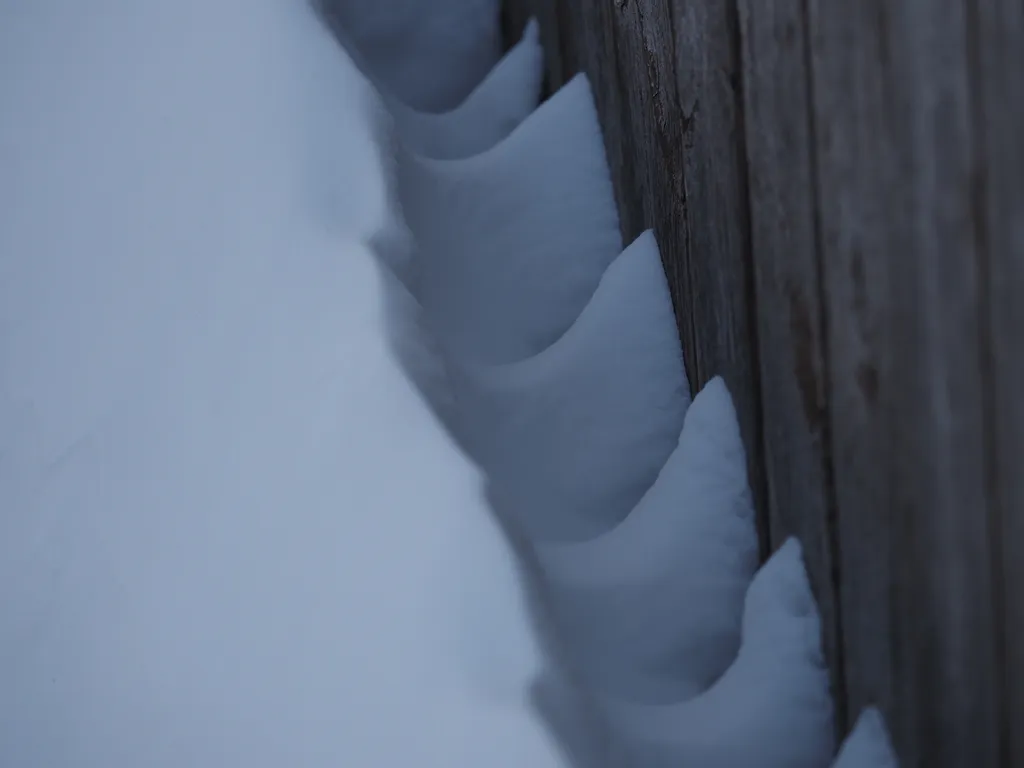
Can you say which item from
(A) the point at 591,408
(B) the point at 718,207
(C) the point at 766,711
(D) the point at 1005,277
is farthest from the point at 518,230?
(D) the point at 1005,277

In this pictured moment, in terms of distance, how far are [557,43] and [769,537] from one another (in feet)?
3.40

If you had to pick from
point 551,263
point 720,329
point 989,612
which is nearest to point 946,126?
point 989,612

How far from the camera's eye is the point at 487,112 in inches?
75.4

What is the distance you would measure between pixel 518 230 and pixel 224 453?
0.61 m

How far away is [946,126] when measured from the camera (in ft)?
2.46

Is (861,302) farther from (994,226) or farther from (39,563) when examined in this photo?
(39,563)

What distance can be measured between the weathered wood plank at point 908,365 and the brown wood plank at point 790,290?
0.11 ft

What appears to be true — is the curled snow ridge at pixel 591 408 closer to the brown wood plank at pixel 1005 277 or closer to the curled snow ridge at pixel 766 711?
the curled snow ridge at pixel 766 711

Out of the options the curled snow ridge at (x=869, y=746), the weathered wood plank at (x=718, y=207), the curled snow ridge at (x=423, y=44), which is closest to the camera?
the curled snow ridge at (x=869, y=746)

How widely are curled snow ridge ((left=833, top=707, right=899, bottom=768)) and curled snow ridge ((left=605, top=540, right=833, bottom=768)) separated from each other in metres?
0.08

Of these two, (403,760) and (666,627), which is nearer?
(403,760)

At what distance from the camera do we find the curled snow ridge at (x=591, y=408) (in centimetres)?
130

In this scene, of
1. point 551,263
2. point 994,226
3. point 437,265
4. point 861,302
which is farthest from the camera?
point 551,263

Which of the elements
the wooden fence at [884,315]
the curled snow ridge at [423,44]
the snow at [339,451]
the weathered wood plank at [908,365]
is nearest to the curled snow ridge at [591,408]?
the snow at [339,451]
